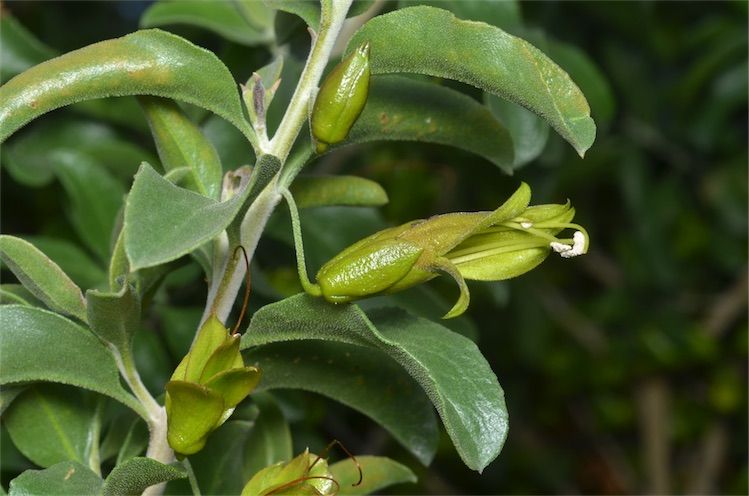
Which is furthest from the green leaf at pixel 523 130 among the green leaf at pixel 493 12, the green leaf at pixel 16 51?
the green leaf at pixel 16 51

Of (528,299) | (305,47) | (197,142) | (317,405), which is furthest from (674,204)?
(197,142)

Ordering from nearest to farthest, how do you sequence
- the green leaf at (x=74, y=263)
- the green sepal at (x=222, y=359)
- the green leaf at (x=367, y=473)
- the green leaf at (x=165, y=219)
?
the green leaf at (x=165, y=219) → the green sepal at (x=222, y=359) → the green leaf at (x=367, y=473) → the green leaf at (x=74, y=263)

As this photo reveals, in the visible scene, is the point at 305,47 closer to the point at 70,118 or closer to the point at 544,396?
the point at 70,118

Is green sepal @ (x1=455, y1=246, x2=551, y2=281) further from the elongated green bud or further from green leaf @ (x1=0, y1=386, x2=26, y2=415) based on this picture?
green leaf @ (x1=0, y1=386, x2=26, y2=415)

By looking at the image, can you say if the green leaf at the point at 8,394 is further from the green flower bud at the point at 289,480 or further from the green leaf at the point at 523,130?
the green leaf at the point at 523,130

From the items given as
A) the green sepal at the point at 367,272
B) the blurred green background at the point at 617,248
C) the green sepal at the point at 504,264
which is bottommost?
the blurred green background at the point at 617,248

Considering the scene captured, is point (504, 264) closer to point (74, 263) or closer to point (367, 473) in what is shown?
point (367, 473)

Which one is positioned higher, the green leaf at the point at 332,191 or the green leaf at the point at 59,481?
the green leaf at the point at 332,191
